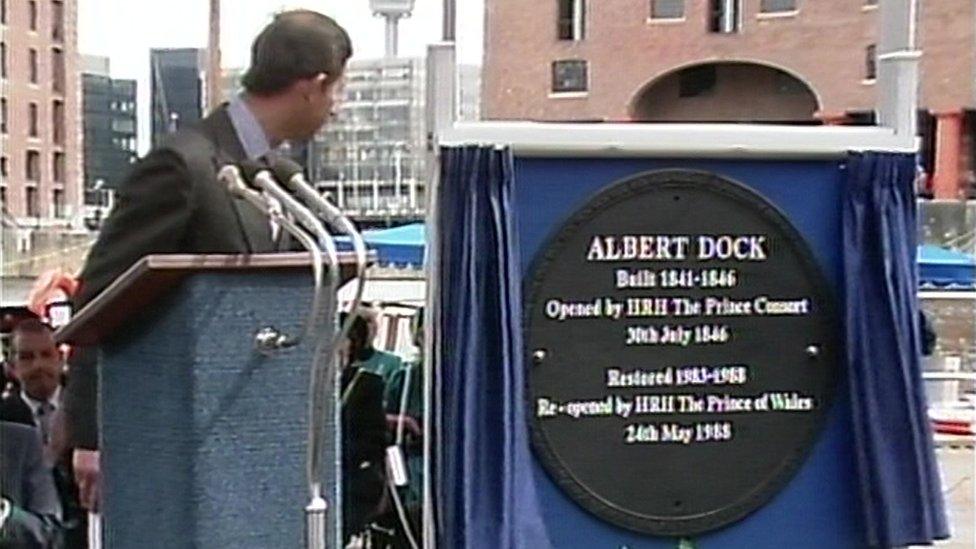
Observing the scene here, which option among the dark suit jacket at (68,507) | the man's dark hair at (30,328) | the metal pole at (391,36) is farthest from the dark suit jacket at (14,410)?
the metal pole at (391,36)

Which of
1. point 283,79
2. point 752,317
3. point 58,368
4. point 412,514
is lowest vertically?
point 412,514

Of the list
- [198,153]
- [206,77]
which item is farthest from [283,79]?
[206,77]

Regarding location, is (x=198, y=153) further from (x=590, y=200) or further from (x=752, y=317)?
(x=752, y=317)

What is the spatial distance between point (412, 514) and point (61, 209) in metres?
3.22

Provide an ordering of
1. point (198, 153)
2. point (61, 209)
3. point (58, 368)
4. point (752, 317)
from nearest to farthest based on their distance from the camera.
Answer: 1. point (198, 153)
2. point (752, 317)
3. point (58, 368)
4. point (61, 209)

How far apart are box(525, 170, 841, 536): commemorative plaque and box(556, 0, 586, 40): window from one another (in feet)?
3.54

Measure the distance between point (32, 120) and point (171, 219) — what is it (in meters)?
3.03

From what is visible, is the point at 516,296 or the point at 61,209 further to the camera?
the point at 61,209

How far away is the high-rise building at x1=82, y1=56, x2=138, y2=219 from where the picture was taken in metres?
3.21

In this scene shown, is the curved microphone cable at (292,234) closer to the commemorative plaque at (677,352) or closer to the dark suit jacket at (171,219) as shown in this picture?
the dark suit jacket at (171,219)

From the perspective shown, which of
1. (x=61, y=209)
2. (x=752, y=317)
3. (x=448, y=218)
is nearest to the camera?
(x=448, y=218)

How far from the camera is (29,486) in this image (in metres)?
3.00

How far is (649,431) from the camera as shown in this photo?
8.28 feet

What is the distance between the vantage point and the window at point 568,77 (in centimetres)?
770
